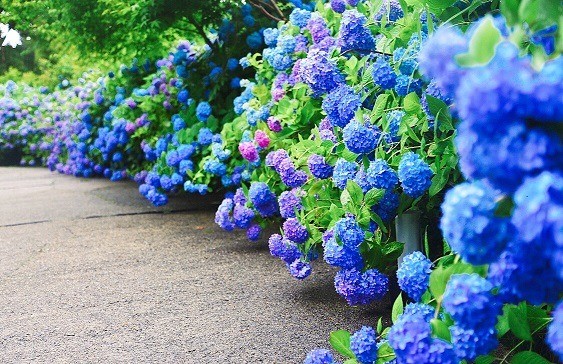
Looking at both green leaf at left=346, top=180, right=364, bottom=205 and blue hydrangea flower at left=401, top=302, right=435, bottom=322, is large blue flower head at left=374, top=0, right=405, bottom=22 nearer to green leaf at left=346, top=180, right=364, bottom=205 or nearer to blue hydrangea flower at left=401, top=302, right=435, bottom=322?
green leaf at left=346, top=180, right=364, bottom=205

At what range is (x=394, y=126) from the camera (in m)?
1.95

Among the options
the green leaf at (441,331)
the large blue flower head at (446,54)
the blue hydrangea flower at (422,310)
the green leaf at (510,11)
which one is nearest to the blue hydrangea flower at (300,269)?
the blue hydrangea flower at (422,310)

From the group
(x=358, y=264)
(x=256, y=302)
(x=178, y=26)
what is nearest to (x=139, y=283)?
(x=256, y=302)

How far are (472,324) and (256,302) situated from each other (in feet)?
4.95

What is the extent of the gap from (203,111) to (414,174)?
2.66 metres

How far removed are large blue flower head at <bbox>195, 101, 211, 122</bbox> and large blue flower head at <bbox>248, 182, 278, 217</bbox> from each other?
145 centimetres

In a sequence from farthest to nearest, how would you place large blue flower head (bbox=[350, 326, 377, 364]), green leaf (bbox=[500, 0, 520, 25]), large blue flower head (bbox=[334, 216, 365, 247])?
large blue flower head (bbox=[334, 216, 365, 247]) → large blue flower head (bbox=[350, 326, 377, 364]) → green leaf (bbox=[500, 0, 520, 25])

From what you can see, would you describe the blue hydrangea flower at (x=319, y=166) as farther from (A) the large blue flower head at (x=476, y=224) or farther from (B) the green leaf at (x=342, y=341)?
(A) the large blue flower head at (x=476, y=224)

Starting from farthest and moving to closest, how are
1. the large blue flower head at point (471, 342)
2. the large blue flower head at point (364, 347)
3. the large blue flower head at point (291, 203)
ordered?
1. the large blue flower head at point (291, 203)
2. the large blue flower head at point (364, 347)
3. the large blue flower head at point (471, 342)

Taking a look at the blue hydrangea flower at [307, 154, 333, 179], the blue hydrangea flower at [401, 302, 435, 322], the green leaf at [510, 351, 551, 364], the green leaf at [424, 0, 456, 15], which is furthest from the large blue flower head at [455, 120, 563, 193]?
the blue hydrangea flower at [307, 154, 333, 179]

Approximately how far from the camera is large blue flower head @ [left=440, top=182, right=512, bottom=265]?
0.76 meters

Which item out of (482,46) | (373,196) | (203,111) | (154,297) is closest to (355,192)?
(373,196)

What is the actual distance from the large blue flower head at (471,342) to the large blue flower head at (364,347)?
35cm

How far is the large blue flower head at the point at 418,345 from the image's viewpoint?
1.03 meters
